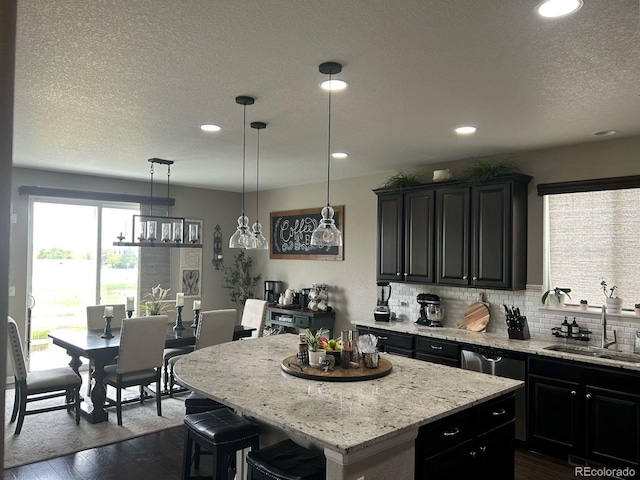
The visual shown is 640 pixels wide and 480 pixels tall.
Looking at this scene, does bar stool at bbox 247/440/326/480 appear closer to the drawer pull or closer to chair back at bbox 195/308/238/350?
the drawer pull

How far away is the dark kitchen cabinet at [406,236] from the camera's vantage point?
5031mm

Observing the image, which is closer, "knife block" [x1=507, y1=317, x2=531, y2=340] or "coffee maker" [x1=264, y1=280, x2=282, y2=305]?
"knife block" [x1=507, y1=317, x2=531, y2=340]

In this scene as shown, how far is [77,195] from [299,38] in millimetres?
5166

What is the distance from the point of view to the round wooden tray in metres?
2.74

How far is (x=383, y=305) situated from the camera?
221 inches

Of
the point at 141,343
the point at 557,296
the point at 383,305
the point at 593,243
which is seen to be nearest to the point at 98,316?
the point at 141,343

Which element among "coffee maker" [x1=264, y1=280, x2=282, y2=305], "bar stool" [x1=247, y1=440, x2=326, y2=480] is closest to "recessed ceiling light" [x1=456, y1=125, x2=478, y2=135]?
"bar stool" [x1=247, y1=440, x2=326, y2=480]

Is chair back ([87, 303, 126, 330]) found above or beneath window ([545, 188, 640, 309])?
beneath

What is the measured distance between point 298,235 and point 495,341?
3594mm

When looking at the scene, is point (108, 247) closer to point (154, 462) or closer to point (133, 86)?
point (154, 462)

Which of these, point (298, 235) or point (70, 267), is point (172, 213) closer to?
→ point (70, 267)

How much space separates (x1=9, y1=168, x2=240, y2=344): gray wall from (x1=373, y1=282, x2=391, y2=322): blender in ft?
10.3

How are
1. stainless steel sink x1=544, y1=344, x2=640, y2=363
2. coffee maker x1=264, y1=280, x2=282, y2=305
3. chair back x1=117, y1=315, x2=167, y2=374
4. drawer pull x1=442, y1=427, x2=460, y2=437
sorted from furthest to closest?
coffee maker x1=264, y1=280, x2=282, y2=305
chair back x1=117, y1=315, x2=167, y2=374
stainless steel sink x1=544, y1=344, x2=640, y2=363
drawer pull x1=442, y1=427, x2=460, y2=437

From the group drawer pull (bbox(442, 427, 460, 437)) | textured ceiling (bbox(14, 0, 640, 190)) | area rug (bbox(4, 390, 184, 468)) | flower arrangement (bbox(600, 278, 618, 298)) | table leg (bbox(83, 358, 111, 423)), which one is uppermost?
textured ceiling (bbox(14, 0, 640, 190))
